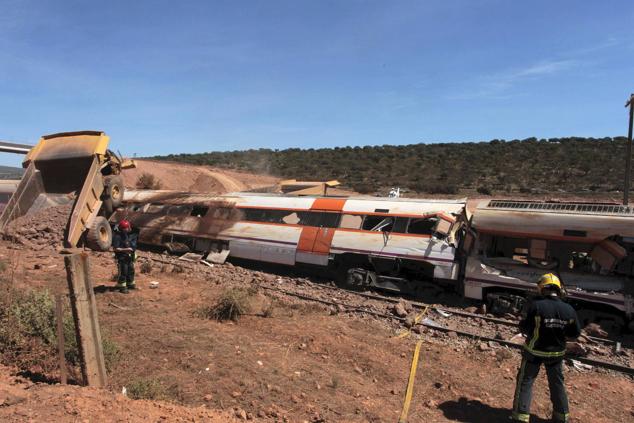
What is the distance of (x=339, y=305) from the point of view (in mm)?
12266

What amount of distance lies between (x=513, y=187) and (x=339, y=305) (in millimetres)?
35709

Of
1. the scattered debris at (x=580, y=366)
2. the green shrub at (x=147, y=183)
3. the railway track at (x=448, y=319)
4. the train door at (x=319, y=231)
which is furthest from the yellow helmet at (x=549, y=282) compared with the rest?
the green shrub at (x=147, y=183)

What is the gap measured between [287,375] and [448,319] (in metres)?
5.81

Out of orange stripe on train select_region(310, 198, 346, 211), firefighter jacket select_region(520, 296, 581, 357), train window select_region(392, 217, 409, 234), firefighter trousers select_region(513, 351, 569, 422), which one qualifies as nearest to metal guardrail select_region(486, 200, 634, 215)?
train window select_region(392, 217, 409, 234)

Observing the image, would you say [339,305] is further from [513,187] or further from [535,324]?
[513,187]

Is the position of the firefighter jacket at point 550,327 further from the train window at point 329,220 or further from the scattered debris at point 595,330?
the train window at point 329,220

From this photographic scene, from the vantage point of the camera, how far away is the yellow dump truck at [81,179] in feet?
19.8

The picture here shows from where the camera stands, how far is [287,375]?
7.20 m

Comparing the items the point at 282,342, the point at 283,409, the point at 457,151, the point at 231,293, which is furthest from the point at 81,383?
the point at 457,151

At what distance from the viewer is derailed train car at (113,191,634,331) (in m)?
10.9

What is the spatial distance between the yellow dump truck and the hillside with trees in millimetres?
37329

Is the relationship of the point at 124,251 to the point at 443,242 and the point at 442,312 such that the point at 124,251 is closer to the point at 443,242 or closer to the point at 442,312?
the point at 442,312

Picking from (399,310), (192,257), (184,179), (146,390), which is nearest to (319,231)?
(399,310)

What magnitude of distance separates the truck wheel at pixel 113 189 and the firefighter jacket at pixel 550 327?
5.79 meters
